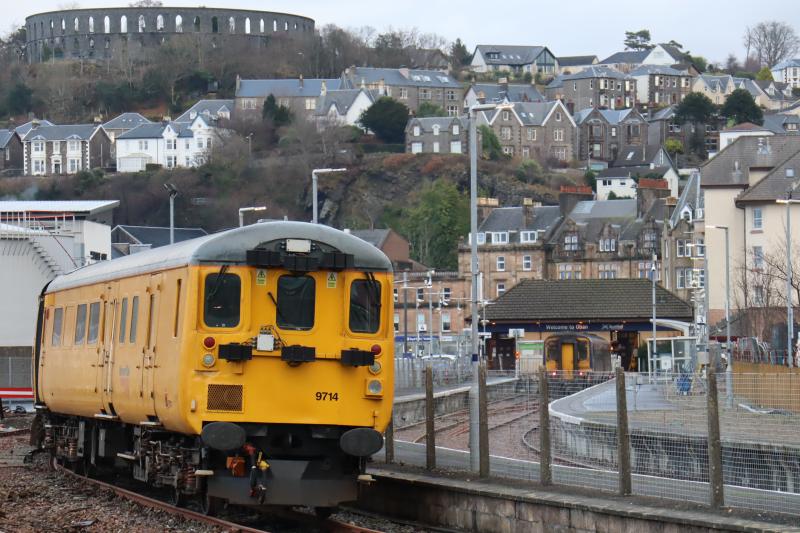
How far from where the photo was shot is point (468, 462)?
23875mm

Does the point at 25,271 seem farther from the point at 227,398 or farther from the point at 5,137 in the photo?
the point at 5,137

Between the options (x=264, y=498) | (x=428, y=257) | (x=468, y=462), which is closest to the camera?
(x=264, y=498)

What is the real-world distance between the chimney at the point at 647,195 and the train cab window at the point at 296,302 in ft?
354

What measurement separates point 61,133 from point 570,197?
76.1m

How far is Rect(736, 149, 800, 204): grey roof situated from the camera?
259 ft

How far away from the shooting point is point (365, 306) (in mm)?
20500

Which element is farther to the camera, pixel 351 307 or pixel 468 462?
pixel 468 462

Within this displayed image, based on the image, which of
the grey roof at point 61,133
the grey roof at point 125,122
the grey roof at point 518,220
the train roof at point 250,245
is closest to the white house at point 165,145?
the grey roof at point 61,133

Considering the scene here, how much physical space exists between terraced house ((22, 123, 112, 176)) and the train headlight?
16988 cm

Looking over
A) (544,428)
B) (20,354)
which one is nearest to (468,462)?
(544,428)

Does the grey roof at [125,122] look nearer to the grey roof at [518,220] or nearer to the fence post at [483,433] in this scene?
the grey roof at [518,220]

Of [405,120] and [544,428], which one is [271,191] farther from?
[544,428]

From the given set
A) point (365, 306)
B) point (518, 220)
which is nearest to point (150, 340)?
point (365, 306)

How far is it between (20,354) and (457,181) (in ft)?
383
